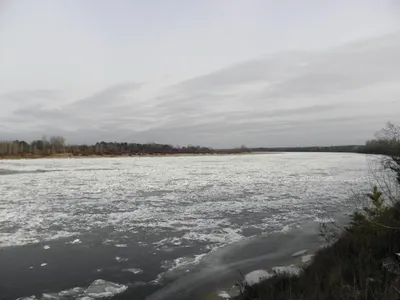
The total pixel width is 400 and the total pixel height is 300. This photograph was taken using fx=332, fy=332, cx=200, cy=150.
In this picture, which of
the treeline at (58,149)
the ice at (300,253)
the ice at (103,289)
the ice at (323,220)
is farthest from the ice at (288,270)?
the treeline at (58,149)

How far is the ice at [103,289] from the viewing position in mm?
5140

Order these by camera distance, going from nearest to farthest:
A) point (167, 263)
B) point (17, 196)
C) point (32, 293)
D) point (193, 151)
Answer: point (32, 293) < point (167, 263) < point (17, 196) < point (193, 151)

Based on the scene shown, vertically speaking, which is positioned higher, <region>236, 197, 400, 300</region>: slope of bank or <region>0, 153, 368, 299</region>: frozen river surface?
<region>236, 197, 400, 300</region>: slope of bank

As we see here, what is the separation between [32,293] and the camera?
16.8ft

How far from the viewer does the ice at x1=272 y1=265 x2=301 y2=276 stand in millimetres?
5549

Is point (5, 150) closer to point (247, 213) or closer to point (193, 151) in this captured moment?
point (193, 151)

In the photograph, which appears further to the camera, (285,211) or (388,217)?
(285,211)

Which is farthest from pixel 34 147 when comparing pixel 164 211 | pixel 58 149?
pixel 164 211

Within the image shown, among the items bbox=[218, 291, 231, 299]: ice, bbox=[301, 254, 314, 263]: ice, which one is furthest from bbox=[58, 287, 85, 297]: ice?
bbox=[301, 254, 314, 263]: ice

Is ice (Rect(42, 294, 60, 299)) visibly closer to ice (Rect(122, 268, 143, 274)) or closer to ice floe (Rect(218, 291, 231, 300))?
ice (Rect(122, 268, 143, 274))

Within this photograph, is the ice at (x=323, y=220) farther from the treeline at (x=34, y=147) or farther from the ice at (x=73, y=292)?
the treeline at (x=34, y=147)

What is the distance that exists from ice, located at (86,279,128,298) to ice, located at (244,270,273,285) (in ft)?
6.66

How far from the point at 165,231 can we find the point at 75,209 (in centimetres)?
459

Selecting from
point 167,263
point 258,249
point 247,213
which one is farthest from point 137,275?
point 247,213
